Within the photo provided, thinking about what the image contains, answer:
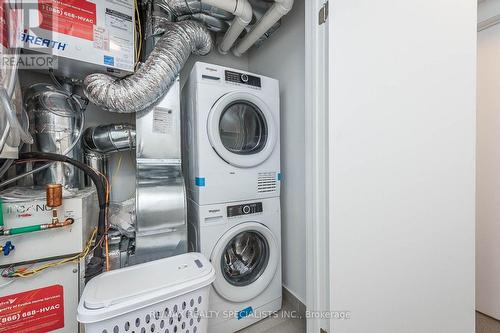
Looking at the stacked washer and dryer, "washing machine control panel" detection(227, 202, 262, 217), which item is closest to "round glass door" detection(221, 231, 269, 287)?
the stacked washer and dryer

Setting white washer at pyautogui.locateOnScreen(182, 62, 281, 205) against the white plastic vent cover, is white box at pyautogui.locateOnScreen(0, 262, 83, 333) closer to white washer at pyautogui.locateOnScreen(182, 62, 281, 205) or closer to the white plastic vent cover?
white washer at pyautogui.locateOnScreen(182, 62, 281, 205)

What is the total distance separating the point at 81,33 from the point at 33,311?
1.32 metres

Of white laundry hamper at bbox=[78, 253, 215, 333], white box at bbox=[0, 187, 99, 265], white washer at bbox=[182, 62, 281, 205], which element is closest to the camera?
white laundry hamper at bbox=[78, 253, 215, 333]

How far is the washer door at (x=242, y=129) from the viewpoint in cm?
121

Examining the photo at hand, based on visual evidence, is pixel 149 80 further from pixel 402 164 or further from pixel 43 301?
pixel 402 164

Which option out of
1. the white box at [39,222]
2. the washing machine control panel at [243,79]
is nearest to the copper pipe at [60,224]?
the white box at [39,222]

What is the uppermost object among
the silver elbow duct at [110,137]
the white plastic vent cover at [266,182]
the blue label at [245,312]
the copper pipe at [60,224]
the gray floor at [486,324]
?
the silver elbow duct at [110,137]

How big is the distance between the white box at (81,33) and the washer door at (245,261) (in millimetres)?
1222

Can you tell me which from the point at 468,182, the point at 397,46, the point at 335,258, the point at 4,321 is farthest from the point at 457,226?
the point at 4,321

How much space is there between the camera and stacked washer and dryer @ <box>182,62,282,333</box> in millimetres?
1192

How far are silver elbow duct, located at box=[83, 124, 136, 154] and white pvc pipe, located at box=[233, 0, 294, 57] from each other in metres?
1.13

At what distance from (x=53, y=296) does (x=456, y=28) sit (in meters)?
2.43

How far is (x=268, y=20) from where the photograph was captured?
1.33 metres

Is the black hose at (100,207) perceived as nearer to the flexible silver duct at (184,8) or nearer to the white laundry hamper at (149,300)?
the white laundry hamper at (149,300)
